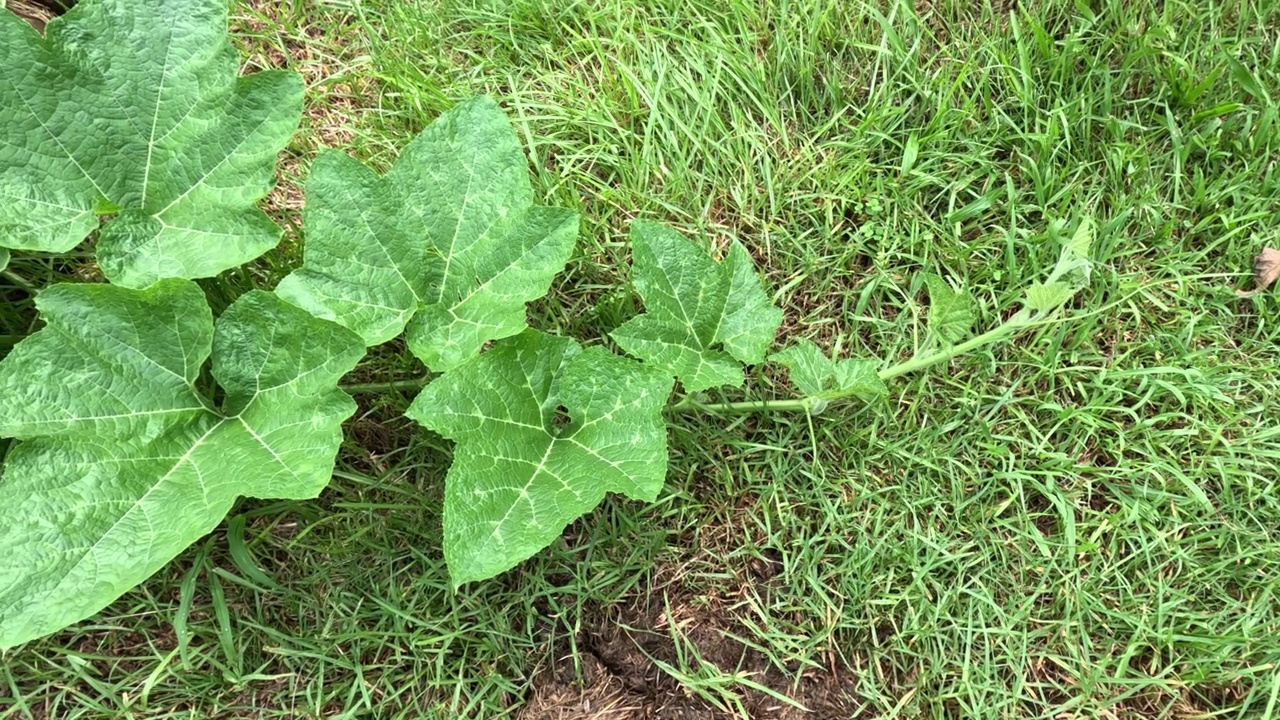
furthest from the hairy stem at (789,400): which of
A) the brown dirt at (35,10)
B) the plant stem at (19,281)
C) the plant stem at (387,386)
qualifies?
the brown dirt at (35,10)

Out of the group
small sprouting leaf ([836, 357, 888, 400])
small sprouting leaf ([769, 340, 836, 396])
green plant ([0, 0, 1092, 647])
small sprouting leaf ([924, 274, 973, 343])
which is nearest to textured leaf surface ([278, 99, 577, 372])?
green plant ([0, 0, 1092, 647])

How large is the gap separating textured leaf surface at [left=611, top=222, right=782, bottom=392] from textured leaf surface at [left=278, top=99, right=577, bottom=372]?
0.71 ft

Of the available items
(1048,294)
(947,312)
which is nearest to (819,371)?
(947,312)

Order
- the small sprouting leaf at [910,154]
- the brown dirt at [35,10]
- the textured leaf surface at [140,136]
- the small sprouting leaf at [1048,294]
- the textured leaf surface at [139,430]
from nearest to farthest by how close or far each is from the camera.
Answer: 1. the textured leaf surface at [139,430]
2. the textured leaf surface at [140,136]
3. the small sprouting leaf at [1048,294]
4. the brown dirt at [35,10]
5. the small sprouting leaf at [910,154]

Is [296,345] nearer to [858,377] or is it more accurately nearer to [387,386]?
[387,386]

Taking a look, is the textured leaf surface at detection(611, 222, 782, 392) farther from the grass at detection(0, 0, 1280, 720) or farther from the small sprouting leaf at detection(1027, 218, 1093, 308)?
the small sprouting leaf at detection(1027, 218, 1093, 308)

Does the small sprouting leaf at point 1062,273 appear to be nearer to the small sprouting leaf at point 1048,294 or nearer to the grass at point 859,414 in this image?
the small sprouting leaf at point 1048,294

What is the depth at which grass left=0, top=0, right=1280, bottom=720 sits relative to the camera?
2166 mm

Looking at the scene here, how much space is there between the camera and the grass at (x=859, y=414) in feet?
7.11

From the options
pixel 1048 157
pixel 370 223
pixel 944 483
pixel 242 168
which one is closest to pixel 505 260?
pixel 370 223

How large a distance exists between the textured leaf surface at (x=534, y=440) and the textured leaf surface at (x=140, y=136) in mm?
591

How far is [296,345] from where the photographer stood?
6.45ft

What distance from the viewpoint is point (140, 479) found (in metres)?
1.88

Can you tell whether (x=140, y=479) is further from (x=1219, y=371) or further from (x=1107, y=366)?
(x=1219, y=371)
